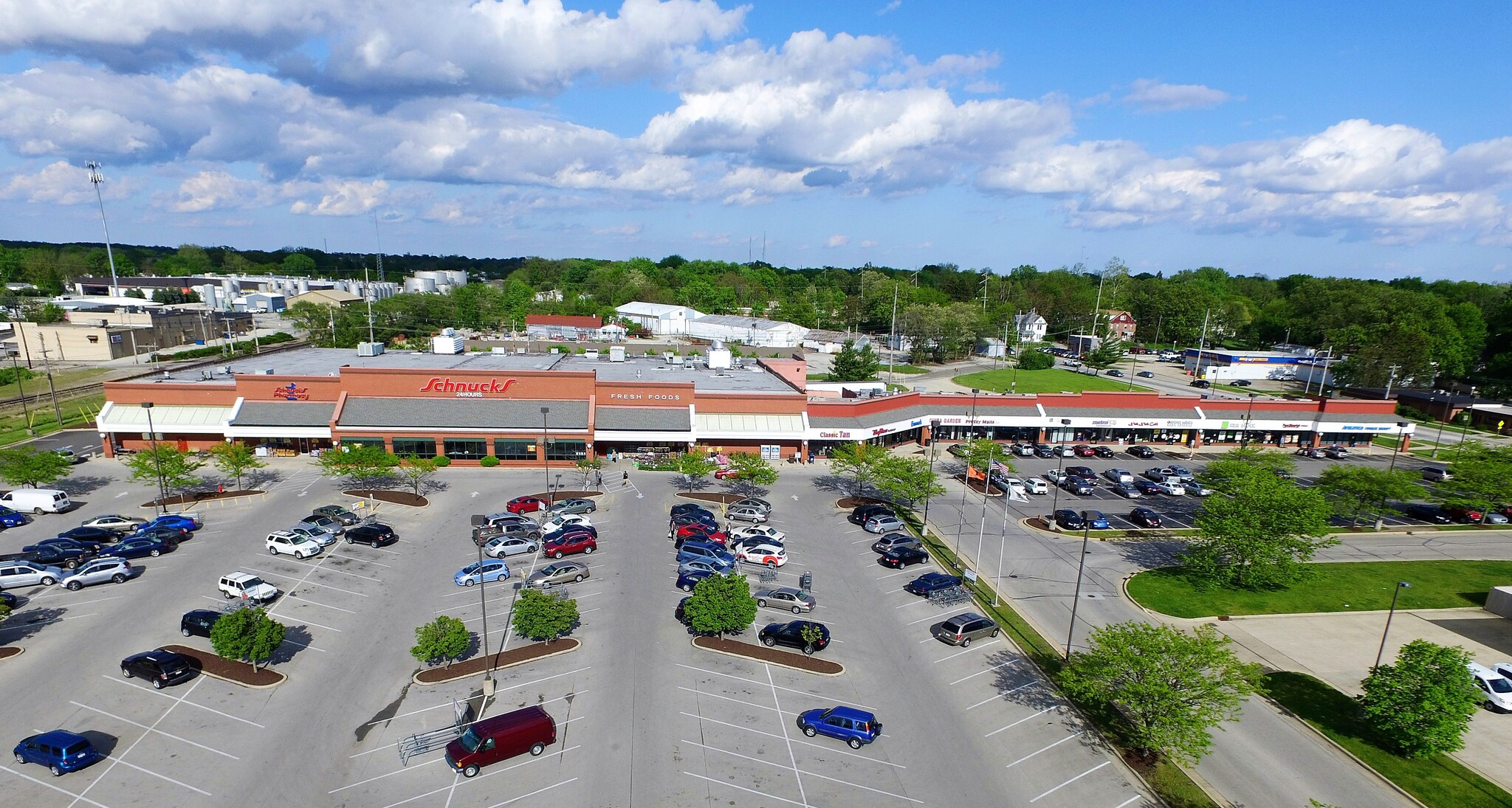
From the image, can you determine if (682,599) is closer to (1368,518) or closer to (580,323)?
(1368,518)

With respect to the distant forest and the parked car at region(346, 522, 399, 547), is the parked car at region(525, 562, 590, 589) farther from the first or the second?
the distant forest

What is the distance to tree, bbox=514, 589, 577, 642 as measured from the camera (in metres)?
29.3

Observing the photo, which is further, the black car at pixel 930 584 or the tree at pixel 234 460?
the tree at pixel 234 460

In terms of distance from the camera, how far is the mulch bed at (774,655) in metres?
29.5

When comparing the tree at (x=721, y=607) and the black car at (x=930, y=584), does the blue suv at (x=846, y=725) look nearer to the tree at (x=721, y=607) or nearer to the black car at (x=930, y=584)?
the tree at (x=721, y=607)

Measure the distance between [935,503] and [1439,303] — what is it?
129526 mm

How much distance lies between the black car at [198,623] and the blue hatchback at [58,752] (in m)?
7.51

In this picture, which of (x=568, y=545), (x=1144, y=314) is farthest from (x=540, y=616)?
(x=1144, y=314)

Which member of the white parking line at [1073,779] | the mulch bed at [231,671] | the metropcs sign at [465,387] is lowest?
the white parking line at [1073,779]

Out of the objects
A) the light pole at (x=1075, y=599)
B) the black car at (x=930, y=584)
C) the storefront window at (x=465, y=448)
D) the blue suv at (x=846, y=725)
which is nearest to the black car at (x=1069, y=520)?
the light pole at (x=1075, y=599)

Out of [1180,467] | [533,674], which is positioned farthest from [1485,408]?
[533,674]

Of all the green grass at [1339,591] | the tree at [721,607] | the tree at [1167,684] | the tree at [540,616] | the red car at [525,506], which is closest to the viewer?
the tree at [1167,684]

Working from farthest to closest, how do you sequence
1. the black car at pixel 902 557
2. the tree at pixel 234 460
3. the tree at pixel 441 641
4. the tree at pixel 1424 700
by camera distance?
the tree at pixel 234 460, the black car at pixel 902 557, the tree at pixel 441 641, the tree at pixel 1424 700

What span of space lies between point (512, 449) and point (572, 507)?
13.3 m
